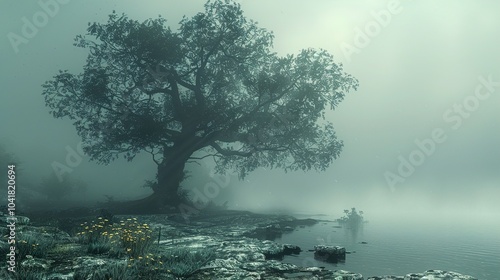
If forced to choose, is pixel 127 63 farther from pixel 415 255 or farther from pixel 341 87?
pixel 415 255

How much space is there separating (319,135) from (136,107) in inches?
701

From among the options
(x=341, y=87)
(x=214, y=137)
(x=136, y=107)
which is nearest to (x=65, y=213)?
(x=136, y=107)

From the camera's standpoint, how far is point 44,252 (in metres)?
8.12

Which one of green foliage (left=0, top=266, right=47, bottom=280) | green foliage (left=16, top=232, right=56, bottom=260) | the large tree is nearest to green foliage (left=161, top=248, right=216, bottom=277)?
green foliage (left=0, top=266, right=47, bottom=280)

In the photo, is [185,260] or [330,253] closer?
[185,260]

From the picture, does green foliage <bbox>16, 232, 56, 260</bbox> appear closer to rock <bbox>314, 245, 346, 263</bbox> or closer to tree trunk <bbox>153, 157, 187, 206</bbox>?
rock <bbox>314, 245, 346, 263</bbox>

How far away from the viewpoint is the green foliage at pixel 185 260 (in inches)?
307

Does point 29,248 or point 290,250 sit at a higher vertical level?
point 29,248

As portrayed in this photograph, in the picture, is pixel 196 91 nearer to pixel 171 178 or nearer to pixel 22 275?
pixel 171 178

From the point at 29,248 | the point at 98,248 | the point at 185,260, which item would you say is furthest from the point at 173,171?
the point at 29,248

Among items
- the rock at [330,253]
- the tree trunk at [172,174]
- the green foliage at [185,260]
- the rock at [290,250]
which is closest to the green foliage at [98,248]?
the green foliage at [185,260]

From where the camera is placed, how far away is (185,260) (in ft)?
29.7

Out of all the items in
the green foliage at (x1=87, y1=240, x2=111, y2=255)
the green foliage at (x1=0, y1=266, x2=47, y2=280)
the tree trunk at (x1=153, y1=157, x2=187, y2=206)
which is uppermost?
the tree trunk at (x1=153, y1=157, x2=187, y2=206)

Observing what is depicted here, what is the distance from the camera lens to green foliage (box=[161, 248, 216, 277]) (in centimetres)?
779
